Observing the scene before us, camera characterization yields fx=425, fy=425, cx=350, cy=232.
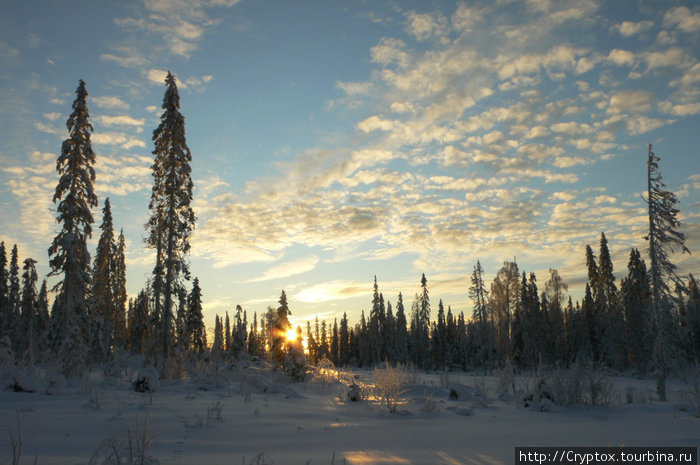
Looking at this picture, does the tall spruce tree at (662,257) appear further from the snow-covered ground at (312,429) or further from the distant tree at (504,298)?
the distant tree at (504,298)

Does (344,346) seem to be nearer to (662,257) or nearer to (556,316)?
(556,316)

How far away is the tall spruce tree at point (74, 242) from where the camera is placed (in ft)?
57.6

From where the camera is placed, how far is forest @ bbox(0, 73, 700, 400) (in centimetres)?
1848

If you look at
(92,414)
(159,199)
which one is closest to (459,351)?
(159,199)

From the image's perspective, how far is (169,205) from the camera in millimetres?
20859

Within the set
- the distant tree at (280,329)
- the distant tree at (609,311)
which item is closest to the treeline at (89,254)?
the distant tree at (280,329)

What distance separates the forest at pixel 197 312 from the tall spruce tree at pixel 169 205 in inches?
2.1

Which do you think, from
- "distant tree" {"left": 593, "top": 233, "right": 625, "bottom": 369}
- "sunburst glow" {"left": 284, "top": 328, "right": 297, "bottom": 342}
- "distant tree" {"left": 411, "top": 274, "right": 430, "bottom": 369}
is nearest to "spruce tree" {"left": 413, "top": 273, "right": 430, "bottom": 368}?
"distant tree" {"left": 411, "top": 274, "right": 430, "bottom": 369}

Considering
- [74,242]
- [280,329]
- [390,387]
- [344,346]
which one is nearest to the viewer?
[390,387]

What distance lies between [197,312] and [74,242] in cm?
3111

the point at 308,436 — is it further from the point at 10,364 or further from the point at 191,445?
the point at 10,364

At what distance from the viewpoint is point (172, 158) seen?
2119cm

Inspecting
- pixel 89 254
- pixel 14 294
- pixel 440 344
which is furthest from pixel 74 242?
pixel 440 344

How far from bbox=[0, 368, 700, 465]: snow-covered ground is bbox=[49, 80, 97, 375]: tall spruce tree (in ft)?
25.3
